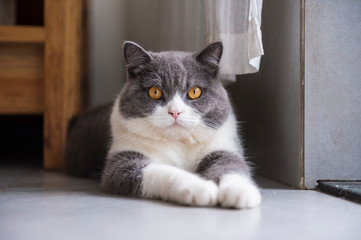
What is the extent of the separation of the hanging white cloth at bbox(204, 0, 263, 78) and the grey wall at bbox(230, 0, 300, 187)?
0.19 metres

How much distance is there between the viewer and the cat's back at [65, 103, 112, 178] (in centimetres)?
196

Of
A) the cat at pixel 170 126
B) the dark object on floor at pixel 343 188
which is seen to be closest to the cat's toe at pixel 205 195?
the cat at pixel 170 126

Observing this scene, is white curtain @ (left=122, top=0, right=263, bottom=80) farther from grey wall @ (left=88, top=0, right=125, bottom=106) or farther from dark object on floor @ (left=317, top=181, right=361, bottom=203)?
dark object on floor @ (left=317, top=181, right=361, bottom=203)

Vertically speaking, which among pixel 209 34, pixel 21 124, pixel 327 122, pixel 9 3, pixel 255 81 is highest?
pixel 9 3

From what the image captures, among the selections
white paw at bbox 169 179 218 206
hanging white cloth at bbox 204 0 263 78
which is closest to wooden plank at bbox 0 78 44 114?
hanging white cloth at bbox 204 0 263 78

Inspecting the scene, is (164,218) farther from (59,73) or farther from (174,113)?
(59,73)

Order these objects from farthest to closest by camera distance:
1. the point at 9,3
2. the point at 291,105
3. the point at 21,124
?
the point at 21,124, the point at 9,3, the point at 291,105

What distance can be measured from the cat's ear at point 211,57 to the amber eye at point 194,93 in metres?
0.12

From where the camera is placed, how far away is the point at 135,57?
152 centimetres

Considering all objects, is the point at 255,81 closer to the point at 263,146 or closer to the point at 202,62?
the point at 263,146

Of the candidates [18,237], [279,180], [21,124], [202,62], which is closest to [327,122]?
[279,180]

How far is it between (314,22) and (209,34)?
433mm

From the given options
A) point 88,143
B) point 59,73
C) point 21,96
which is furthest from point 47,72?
point 88,143

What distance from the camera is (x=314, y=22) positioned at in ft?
5.06
